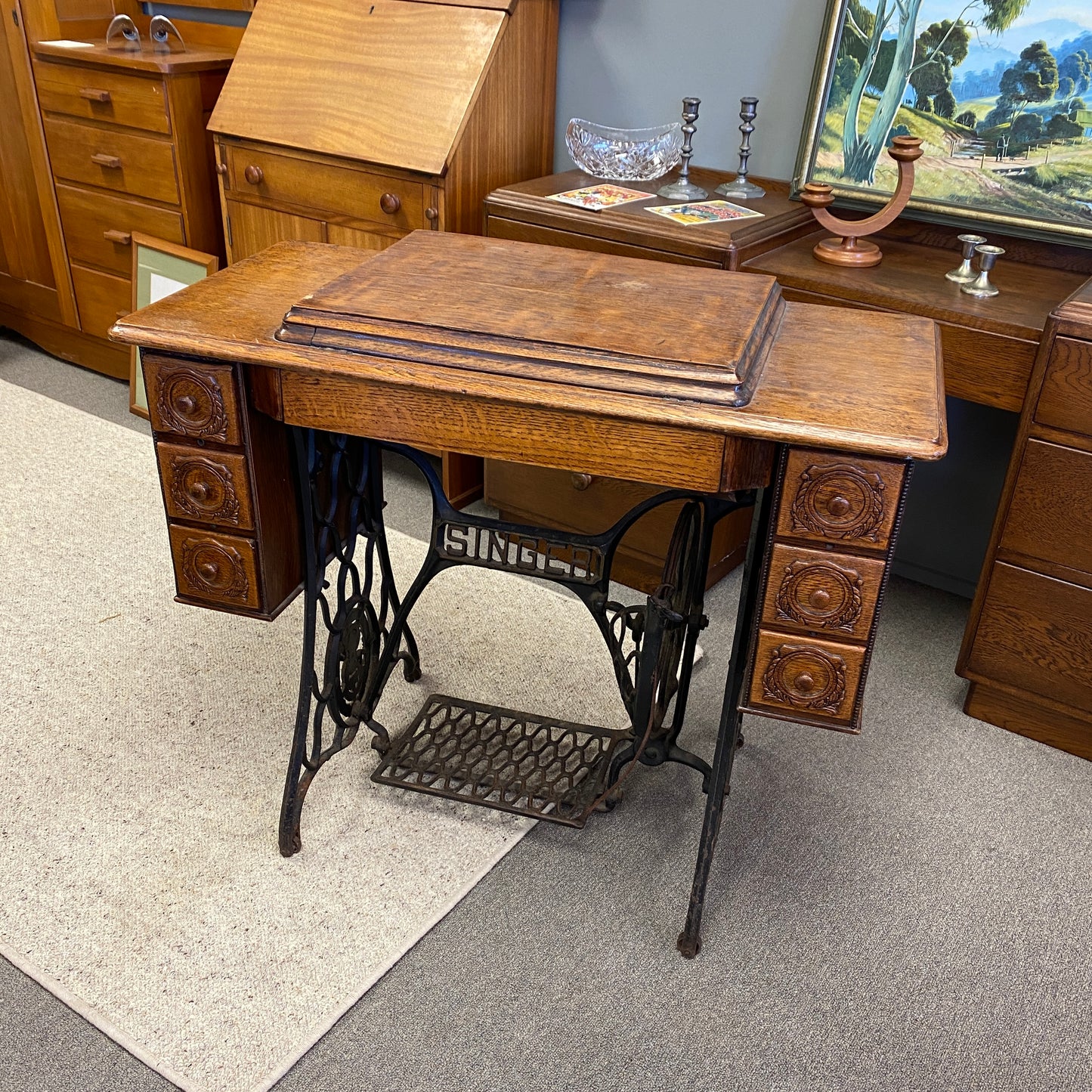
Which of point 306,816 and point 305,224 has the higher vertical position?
point 305,224

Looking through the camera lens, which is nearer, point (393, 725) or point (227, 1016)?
point (227, 1016)

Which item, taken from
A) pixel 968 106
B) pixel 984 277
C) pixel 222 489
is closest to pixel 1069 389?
pixel 984 277

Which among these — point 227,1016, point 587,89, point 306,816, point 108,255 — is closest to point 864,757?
point 306,816

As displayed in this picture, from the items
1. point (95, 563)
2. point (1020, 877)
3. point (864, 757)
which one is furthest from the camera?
point (95, 563)

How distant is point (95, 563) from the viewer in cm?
269

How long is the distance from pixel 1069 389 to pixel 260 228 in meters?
2.08

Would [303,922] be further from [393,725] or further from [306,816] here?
[393,725]

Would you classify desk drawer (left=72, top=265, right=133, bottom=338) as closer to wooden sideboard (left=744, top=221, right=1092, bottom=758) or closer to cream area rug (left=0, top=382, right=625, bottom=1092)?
cream area rug (left=0, top=382, right=625, bottom=1092)

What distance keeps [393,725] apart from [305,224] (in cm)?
140

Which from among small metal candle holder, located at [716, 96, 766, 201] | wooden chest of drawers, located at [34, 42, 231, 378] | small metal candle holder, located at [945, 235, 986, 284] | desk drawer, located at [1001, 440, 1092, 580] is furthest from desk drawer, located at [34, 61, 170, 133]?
desk drawer, located at [1001, 440, 1092, 580]

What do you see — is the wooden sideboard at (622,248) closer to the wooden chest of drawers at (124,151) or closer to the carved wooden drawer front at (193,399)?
the carved wooden drawer front at (193,399)

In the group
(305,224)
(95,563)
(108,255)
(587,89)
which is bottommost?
(95,563)

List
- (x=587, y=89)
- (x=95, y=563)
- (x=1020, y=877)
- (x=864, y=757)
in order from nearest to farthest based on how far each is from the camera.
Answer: (x=1020, y=877) < (x=864, y=757) < (x=95, y=563) < (x=587, y=89)

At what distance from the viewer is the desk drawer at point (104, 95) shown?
306 centimetres
